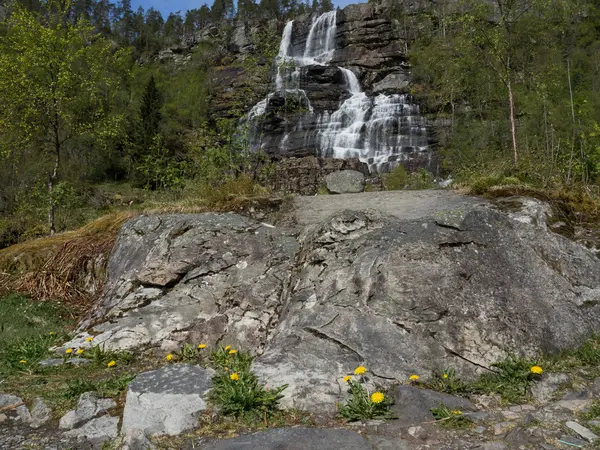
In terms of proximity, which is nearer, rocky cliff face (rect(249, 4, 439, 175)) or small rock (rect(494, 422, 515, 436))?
small rock (rect(494, 422, 515, 436))

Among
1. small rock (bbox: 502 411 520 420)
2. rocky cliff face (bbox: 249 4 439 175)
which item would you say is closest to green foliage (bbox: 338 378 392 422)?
small rock (bbox: 502 411 520 420)

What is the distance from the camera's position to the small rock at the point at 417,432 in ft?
8.38

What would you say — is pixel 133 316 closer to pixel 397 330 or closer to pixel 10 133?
pixel 397 330

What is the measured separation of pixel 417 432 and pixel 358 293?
1538 mm

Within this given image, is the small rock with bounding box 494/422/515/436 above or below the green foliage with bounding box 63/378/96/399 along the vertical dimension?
above

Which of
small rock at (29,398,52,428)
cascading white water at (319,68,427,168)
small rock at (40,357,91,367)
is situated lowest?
small rock at (40,357,91,367)

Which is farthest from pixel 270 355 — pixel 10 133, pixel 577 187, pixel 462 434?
pixel 10 133

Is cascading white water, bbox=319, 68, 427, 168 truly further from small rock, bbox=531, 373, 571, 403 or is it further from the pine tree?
small rock, bbox=531, 373, 571, 403

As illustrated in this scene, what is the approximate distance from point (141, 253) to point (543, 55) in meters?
23.6

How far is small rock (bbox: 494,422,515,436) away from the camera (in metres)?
2.56

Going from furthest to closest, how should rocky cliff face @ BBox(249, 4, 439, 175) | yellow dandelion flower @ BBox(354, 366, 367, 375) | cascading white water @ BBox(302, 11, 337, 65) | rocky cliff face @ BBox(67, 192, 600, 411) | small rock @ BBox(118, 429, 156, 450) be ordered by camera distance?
cascading white water @ BBox(302, 11, 337, 65), rocky cliff face @ BBox(249, 4, 439, 175), rocky cliff face @ BBox(67, 192, 600, 411), yellow dandelion flower @ BBox(354, 366, 367, 375), small rock @ BBox(118, 429, 156, 450)

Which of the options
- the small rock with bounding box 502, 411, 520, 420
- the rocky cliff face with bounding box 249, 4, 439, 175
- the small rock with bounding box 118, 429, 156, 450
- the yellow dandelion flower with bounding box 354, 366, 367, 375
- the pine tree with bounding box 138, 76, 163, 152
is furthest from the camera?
the pine tree with bounding box 138, 76, 163, 152

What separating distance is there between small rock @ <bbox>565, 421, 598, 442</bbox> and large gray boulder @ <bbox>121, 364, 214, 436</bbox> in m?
2.22

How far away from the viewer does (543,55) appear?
22234mm
